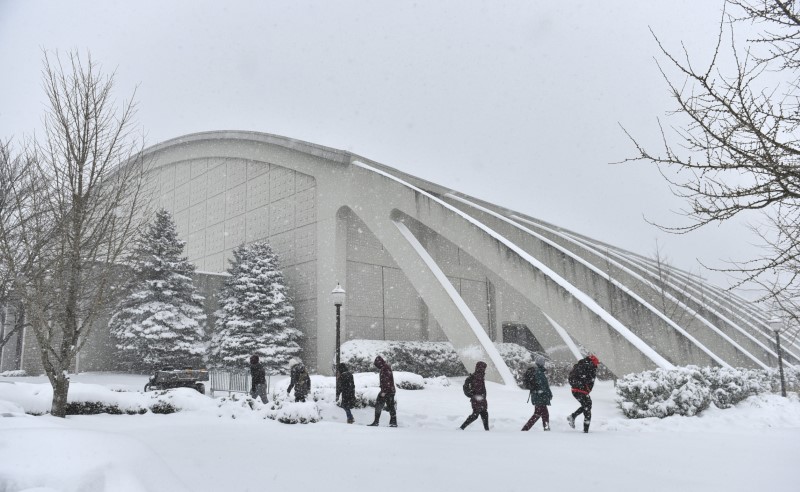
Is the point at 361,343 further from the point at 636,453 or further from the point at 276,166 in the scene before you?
the point at 636,453

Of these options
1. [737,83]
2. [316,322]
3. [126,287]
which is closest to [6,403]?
[126,287]

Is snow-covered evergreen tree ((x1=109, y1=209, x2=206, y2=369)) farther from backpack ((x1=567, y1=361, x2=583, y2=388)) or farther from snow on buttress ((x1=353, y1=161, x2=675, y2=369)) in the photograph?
backpack ((x1=567, y1=361, x2=583, y2=388))

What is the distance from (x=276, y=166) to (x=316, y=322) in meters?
8.52

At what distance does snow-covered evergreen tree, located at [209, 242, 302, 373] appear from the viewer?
69.8ft

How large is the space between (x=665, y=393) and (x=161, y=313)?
18.5 m

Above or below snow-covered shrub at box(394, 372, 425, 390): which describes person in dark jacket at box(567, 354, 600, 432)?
above

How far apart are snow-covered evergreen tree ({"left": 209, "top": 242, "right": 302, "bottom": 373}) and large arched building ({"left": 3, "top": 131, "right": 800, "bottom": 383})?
48.6 inches

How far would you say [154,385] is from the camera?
1489 cm

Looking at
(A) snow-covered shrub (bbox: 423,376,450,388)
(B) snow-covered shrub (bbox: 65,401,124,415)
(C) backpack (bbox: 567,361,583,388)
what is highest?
(C) backpack (bbox: 567,361,583,388)

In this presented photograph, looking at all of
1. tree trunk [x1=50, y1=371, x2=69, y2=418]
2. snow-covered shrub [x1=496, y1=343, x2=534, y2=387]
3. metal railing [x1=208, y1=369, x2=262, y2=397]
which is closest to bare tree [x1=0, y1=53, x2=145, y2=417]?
tree trunk [x1=50, y1=371, x2=69, y2=418]

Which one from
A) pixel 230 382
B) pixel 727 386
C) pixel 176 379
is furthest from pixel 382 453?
pixel 230 382

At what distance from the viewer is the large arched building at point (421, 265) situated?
15.1 m

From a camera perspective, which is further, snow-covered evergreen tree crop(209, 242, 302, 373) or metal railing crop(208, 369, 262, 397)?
snow-covered evergreen tree crop(209, 242, 302, 373)

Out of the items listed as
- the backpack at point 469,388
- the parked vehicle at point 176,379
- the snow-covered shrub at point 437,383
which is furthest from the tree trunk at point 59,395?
the snow-covered shrub at point 437,383
